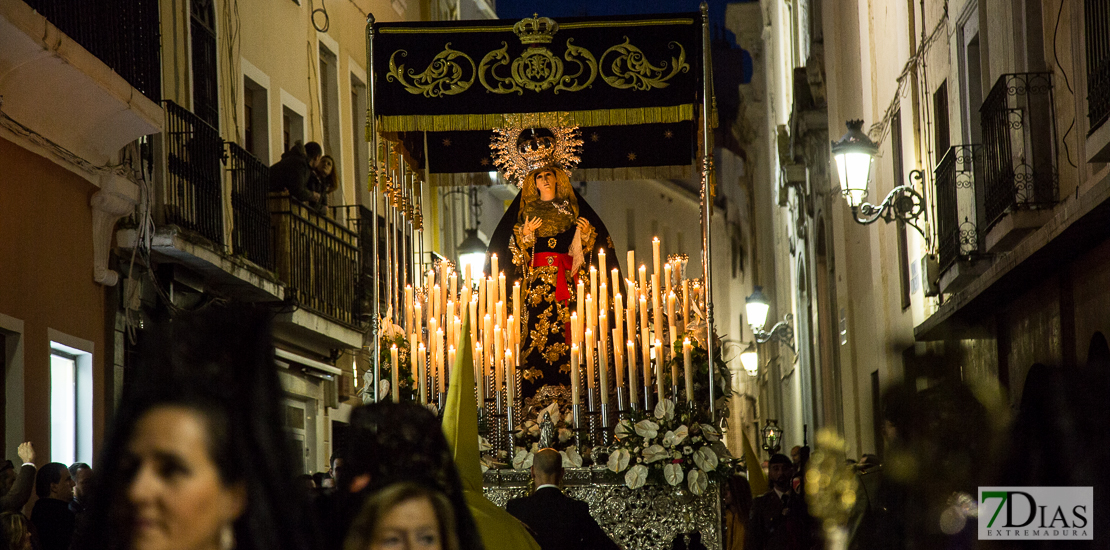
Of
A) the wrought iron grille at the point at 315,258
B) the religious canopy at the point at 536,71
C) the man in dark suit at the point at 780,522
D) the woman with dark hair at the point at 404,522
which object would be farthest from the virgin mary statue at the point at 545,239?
the woman with dark hair at the point at 404,522

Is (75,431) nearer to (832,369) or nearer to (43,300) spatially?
(43,300)

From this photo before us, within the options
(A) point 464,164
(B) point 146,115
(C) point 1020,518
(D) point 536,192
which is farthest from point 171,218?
(C) point 1020,518

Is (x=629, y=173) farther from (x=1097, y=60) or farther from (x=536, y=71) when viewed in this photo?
(x=1097, y=60)

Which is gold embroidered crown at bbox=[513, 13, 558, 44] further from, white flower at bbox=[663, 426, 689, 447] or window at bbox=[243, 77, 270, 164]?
window at bbox=[243, 77, 270, 164]

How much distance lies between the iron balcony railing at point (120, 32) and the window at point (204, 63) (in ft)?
4.77

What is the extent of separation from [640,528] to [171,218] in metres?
5.22

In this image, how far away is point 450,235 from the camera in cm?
2164

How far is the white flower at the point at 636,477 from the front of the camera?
24.8ft

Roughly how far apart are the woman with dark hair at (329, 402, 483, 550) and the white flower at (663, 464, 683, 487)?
517 cm

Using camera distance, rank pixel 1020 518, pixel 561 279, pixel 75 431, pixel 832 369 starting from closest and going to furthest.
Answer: pixel 1020 518
pixel 561 279
pixel 75 431
pixel 832 369

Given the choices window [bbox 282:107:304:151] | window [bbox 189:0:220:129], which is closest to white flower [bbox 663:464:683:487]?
window [bbox 189:0:220:129]

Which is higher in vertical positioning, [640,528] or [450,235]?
[450,235]

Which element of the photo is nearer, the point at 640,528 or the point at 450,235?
the point at 640,528

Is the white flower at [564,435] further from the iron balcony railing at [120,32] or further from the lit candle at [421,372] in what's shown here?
the iron balcony railing at [120,32]
